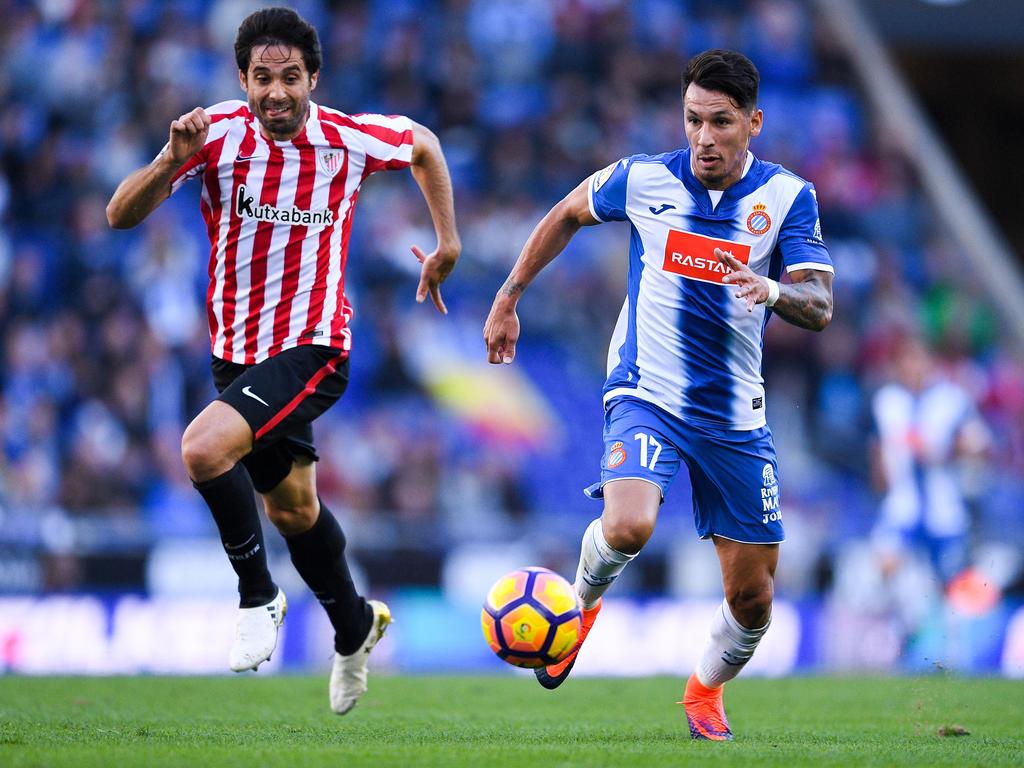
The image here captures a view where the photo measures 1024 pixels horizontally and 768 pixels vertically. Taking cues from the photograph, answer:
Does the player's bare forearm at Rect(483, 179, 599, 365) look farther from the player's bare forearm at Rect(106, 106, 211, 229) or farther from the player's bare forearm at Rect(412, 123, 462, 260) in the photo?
the player's bare forearm at Rect(106, 106, 211, 229)

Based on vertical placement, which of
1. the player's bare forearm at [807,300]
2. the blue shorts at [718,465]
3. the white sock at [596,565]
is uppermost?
the player's bare forearm at [807,300]

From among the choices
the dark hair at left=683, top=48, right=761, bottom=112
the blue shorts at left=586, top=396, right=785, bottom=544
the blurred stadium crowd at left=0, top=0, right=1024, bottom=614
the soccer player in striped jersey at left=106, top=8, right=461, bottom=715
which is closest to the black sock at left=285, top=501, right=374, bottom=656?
the soccer player in striped jersey at left=106, top=8, right=461, bottom=715

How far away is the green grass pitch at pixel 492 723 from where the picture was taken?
17.6 ft

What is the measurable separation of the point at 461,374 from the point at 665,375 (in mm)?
9009

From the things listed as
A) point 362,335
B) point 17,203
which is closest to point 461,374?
point 362,335

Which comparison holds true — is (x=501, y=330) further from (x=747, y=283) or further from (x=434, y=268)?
(x=747, y=283)

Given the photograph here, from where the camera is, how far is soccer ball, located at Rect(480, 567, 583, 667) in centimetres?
597

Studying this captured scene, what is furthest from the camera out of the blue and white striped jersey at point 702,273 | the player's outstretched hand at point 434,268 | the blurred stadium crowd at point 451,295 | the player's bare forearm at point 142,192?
the blurred stadium crowd at point 451,295

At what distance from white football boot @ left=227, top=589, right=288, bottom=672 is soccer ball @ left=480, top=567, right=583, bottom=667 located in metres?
0.84

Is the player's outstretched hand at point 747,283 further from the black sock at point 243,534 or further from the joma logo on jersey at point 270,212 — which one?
the black sock at point 243,534

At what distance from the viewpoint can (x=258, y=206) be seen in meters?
6.29

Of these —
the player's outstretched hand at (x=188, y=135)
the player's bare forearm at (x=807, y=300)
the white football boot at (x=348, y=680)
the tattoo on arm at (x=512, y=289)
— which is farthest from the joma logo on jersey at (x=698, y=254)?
the white football boot at (x=348, y=680)

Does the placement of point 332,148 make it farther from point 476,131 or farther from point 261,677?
point 476,131

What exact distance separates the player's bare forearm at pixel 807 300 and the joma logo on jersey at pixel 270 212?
194 centimetres
